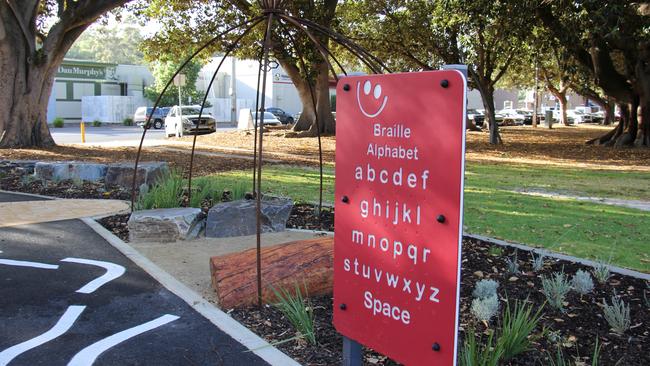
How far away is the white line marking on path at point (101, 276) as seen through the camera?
16.8ft

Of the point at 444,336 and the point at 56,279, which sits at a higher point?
the point at 444,336

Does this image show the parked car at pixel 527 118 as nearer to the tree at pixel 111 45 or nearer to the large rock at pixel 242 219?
the large rock at pixel 242 219

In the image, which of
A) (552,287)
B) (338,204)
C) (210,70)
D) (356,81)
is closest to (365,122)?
(356,81)

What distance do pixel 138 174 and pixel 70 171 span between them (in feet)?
5.67

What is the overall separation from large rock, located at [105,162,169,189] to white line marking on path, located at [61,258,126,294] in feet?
12.6

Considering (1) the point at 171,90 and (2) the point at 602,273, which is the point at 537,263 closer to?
(2) the point at 602,273

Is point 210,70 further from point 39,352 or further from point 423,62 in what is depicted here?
point 39,352

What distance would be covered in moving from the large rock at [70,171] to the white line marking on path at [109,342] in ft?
23.5

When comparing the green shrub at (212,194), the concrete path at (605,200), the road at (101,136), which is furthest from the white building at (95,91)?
the concrete path at (605,200)

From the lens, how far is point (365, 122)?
9.31 feet

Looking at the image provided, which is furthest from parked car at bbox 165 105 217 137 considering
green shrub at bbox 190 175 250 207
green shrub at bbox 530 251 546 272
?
green shrub at bbox 530 251 546 272

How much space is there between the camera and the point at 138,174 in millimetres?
9977

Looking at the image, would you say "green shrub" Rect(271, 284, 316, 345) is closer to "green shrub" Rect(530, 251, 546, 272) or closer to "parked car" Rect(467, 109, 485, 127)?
"green shrub" Rect(530, 251, 546, 272)

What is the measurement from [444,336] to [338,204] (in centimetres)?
85
